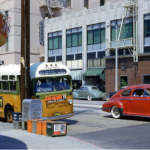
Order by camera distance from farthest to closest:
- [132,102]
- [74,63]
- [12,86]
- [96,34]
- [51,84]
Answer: [74,63] < [96,34] < [132,102] < [12,86] < [51,84]

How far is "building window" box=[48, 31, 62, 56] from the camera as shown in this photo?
50.4 metres

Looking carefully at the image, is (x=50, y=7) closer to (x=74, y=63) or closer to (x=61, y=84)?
(x=74, y=63)

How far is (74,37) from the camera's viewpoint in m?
47.8

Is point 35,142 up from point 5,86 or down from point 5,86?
down

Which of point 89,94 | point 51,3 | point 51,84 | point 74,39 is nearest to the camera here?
point 51,84

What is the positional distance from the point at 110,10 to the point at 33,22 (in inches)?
728

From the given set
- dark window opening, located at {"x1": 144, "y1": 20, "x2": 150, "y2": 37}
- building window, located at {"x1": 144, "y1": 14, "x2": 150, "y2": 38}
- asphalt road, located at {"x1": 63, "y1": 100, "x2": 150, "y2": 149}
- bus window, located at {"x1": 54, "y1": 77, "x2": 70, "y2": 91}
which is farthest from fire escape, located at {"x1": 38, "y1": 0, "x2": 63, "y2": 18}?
bus window, located at {"x1": 54, "y1": 77, "x2": 70, "y2": 91}

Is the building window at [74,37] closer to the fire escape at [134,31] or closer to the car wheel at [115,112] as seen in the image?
the fire escape at [134,31]

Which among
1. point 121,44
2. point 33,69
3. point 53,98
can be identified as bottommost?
point 53,98

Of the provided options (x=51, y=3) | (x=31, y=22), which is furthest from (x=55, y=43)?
(x=51, y=3)

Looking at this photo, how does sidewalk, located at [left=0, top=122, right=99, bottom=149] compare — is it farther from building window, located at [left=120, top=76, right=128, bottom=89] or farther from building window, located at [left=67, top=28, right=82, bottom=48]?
building window, located at [left=67, top=28, right=82, bottom=48]

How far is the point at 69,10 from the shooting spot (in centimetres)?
6025

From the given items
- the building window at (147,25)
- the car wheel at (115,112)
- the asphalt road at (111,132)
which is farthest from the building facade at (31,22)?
the car wheel at (115,112)

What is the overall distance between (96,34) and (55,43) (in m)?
9.29
